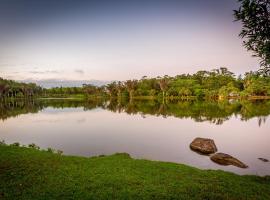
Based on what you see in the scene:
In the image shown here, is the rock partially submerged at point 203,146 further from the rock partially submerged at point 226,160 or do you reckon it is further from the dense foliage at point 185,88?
the dense foliage at point 185,88

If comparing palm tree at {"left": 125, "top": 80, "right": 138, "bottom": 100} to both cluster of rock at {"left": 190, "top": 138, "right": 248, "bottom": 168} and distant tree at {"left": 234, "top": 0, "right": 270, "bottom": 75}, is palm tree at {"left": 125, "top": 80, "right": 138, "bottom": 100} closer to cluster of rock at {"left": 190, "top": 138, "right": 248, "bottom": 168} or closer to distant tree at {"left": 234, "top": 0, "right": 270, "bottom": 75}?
cluster of rock at {"left": 190, "top": 138, "right": 248, "bottom": 168}

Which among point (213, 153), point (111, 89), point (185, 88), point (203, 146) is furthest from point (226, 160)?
point (111, 89)

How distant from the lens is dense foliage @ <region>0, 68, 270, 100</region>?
105 meters

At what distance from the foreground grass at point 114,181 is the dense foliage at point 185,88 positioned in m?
84.8

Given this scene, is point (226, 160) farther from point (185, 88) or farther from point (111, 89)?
point (111, 89)

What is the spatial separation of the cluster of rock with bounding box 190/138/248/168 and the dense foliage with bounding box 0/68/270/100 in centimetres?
7537

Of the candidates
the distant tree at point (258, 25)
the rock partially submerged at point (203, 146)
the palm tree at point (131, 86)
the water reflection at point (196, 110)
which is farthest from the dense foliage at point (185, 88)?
the distant tree at point (258, 25)

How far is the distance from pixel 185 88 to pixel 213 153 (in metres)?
93.6

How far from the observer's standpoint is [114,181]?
32.4 feet

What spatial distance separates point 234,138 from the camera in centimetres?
2552

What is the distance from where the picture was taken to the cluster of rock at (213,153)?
53.1 feet

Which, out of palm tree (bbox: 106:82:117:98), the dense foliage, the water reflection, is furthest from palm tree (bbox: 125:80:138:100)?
the water reflection

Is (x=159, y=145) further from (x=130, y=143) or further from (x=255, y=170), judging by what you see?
(x=255, y=170)

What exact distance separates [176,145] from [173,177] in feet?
38.9
